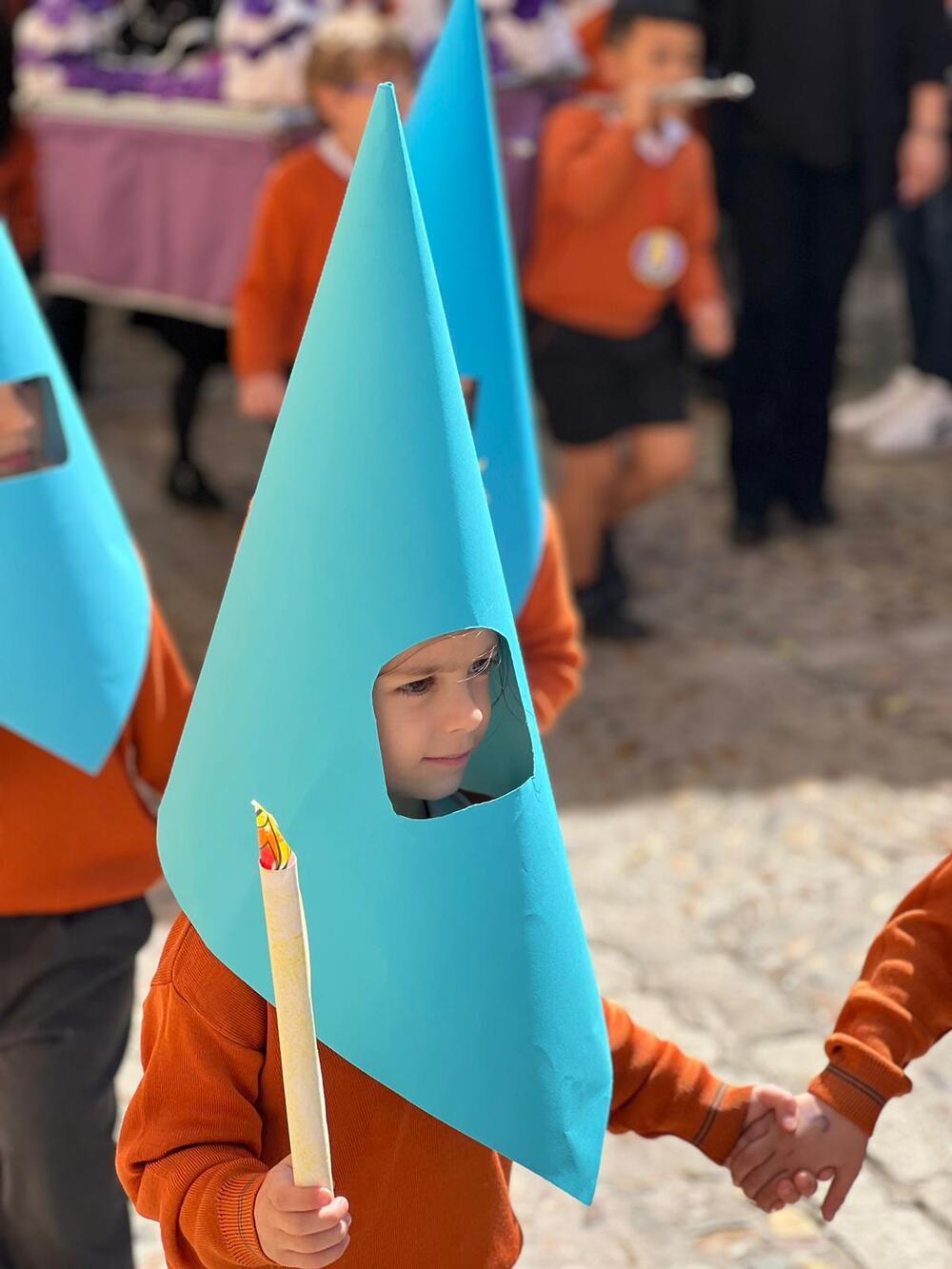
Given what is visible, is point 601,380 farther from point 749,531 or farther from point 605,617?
point 749,531

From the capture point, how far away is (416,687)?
5.28 ft

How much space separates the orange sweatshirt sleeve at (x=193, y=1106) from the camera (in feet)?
5.22

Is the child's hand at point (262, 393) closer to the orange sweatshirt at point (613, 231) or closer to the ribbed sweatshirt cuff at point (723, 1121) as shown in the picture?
the orange sweatshirt at point (613, 231)

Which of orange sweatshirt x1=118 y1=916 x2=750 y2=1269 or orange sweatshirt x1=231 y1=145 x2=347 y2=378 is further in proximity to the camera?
orange sweatshirt x1=231 y1=145 x2=347 y2=378

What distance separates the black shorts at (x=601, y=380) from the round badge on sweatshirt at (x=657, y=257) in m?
0.17

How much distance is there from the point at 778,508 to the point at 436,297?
440cm

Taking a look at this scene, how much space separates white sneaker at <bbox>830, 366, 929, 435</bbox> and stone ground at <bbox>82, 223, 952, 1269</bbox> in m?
0.26

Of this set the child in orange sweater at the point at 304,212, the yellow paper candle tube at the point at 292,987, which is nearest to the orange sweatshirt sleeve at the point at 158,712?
the yellow paper candle tube at the point at 292,987

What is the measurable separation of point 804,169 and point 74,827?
356cm

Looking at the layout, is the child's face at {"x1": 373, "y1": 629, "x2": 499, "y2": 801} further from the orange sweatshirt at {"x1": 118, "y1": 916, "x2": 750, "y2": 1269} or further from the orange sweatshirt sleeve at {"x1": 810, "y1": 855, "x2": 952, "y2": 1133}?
the orange sweatshirt sleeve at {"x1": 810, "y1": 855, "x2": 952, "y2": 1133}

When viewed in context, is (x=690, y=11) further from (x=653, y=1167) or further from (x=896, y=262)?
(x=896, y=262)

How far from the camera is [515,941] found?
1558mm

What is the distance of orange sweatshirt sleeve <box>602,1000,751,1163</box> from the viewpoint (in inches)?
73.1

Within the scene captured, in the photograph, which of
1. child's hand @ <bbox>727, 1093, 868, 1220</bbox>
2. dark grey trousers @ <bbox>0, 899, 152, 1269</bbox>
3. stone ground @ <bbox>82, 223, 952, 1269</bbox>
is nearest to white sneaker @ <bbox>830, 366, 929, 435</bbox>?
stone ground @ <bbox>82, 223, 952, 1269</bbox>
